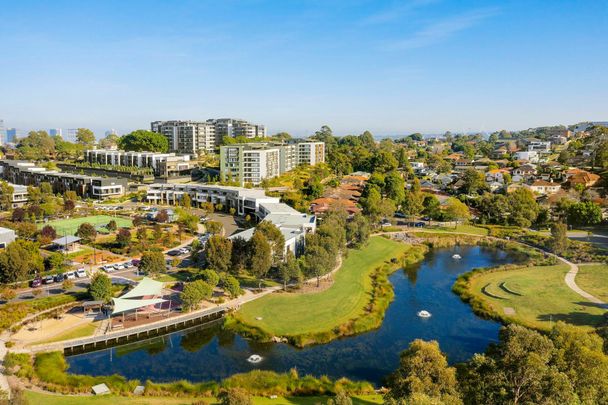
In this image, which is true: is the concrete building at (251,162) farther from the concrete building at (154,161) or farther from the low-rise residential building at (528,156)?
the low-rise residential building at (528,156)

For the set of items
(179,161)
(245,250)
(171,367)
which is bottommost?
(171,367)

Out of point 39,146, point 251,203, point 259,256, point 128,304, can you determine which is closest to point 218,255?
point 259,256

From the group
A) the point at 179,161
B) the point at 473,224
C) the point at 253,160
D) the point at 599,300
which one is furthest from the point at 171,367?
the point at 179,161

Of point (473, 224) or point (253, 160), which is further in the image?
point (253, 160)

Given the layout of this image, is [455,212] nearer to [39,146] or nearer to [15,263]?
[15,263]

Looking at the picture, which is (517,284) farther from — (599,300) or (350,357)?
(350,357)

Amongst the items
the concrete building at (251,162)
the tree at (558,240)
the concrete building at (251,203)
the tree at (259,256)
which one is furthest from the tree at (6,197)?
the tree at (558,240)

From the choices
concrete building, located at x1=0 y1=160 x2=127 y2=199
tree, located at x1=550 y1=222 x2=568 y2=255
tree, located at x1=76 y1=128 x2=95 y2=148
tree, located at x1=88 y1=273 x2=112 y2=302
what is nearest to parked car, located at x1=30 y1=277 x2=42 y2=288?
tree, located at x1=88 y1=273 x2=112 y2=302
